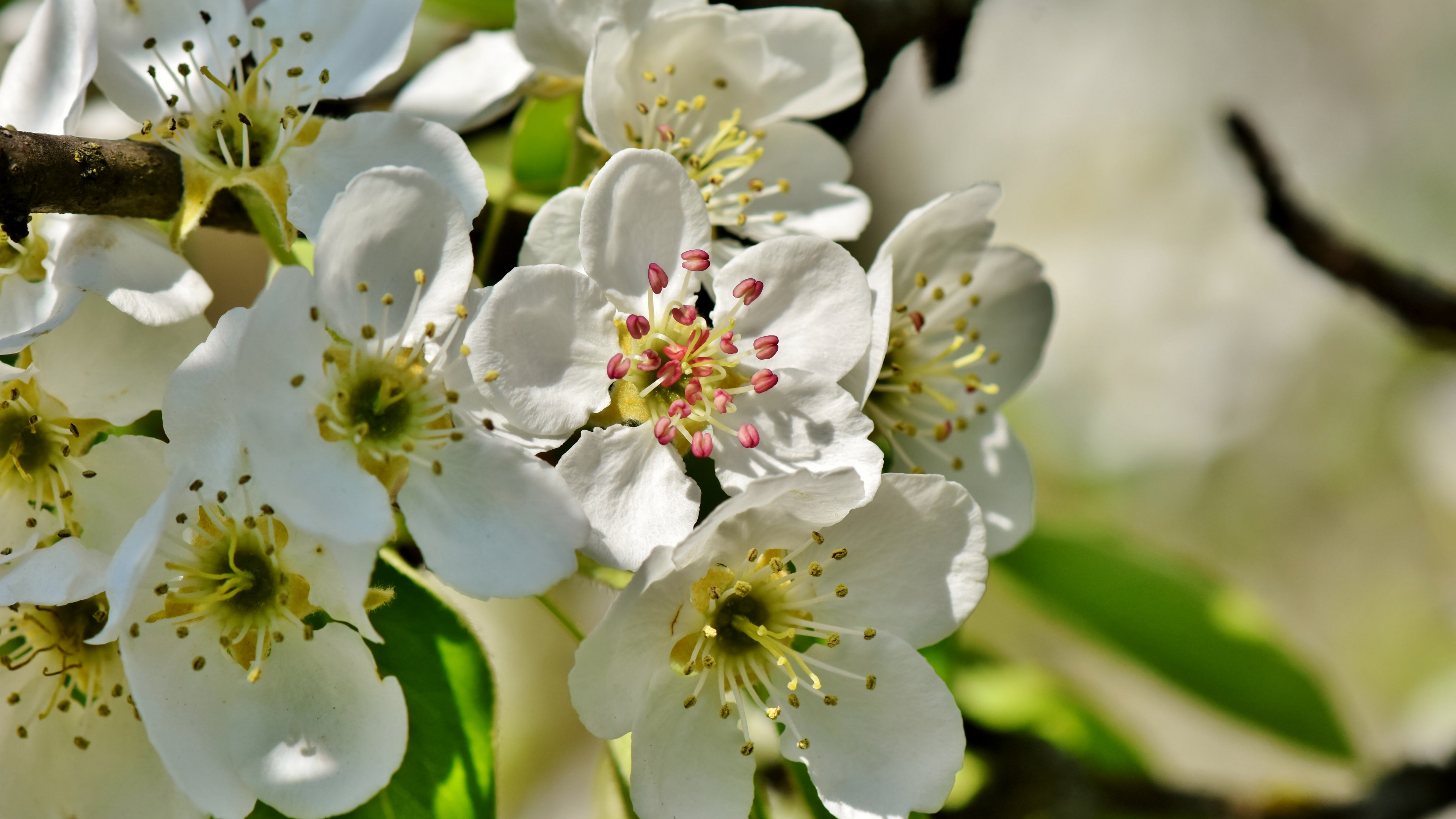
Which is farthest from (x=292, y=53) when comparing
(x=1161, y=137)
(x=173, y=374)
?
(x=1161, y=137)

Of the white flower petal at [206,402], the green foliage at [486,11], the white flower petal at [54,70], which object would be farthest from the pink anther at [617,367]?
the green foliage at [486,11]

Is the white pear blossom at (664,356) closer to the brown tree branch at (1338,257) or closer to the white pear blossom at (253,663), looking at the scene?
the white pear blossom at (253,663)

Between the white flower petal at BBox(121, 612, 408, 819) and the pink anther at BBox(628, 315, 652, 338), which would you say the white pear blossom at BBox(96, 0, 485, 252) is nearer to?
the pink anther at BBox(628, 315, 652, 338)

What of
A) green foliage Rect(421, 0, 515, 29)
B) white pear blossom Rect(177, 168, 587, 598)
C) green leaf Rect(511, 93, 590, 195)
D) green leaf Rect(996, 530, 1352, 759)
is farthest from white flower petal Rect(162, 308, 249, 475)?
green leaf Rect(996, 530, 1352, 759)

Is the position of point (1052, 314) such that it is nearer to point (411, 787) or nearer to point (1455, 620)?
Answer: point (411, 787)

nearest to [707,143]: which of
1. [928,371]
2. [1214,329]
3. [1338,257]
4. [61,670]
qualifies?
[928,371]

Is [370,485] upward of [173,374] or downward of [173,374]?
downward

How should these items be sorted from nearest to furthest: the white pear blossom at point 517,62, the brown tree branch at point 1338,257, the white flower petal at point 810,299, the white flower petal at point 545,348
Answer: the white flower petal at point 545,348
the white flower petal at point 810,299
the white pear blossom at point 517,62
the brown tree branch at point 1338,257
